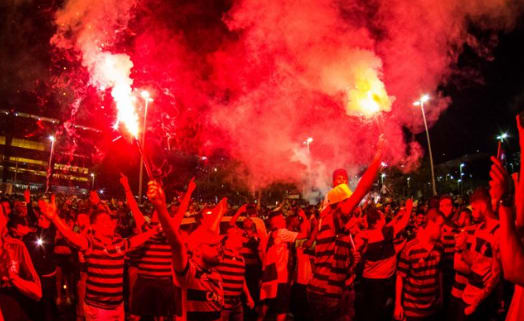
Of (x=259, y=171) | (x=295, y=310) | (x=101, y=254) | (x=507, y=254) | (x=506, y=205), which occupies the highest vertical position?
(x=259, y=171)

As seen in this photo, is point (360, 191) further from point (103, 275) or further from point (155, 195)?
point (103, 275)

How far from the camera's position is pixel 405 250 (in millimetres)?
5164

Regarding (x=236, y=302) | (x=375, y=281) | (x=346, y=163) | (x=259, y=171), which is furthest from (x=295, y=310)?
(x=346, y=163)

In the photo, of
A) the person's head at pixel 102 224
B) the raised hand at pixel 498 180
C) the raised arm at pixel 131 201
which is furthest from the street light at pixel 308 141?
the raised hand at pixel 498 180

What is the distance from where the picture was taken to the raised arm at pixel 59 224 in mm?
4340

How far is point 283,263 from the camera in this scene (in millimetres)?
6590

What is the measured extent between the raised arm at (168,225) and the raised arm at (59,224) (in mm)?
2001

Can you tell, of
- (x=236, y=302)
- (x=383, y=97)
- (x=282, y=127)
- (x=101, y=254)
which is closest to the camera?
(x=101, y=254)

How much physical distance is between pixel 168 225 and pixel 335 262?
202 centimetres

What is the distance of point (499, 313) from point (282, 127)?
51.5 ft

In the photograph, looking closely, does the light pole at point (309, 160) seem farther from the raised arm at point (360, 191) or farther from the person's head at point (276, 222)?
the raised arm at point (360, 191)

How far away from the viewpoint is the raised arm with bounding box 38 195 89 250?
4340mm

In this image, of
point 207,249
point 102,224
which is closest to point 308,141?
point 102,224

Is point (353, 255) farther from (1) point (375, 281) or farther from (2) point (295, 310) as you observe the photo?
(2) point (295, 310)
